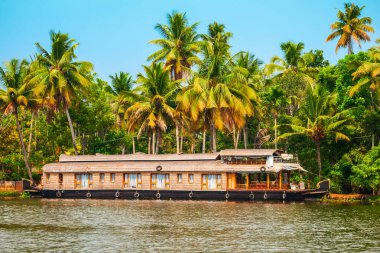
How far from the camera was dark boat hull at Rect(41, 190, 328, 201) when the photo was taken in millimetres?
38281

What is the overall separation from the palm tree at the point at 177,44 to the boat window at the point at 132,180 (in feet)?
41.3

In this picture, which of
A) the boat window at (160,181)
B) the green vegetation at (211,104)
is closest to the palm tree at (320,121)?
the green vegetation at (211,104)

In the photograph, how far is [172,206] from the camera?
3506 centimetres

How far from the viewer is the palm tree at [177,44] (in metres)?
51.9

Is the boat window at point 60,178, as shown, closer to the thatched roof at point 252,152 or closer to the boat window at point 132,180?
the boat window at point 132,180

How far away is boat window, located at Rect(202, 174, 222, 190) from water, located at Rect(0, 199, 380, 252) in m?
4.97

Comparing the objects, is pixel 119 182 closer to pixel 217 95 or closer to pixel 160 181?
pixel 160 181

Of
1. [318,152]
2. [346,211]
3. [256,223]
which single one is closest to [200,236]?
[256,223]

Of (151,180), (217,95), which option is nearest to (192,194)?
(151,180)

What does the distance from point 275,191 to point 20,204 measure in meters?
16.6

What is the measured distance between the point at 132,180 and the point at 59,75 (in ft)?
38.4

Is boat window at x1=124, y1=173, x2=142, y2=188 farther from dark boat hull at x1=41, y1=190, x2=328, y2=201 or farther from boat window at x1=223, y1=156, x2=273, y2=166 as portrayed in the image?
boat window at x1=223, y1=156, x2=273, y2=166

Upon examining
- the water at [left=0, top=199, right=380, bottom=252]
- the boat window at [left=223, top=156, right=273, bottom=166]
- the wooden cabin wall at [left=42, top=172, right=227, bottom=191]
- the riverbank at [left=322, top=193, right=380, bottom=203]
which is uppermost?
the boat window at [left=223, top=156, right=273, bottom=166]

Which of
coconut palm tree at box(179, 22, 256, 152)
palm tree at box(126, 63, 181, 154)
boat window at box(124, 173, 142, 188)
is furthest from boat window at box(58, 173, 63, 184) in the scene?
coconut palm tree at box(179, 22, 256, 152)
